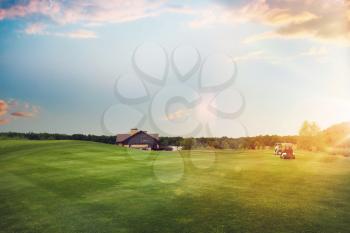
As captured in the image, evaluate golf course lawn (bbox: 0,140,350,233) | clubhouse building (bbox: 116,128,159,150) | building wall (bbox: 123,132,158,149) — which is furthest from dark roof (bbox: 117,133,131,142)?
golf course lawn (bbox: 0,140,350,233)

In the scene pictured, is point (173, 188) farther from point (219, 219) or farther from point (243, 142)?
point (243, 142)

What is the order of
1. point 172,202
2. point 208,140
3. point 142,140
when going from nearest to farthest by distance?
point 172,202 < point 142,140 < point 208,140

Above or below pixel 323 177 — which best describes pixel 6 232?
below

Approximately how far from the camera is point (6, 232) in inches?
617

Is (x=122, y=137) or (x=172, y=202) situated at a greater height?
(x=122, y=137)

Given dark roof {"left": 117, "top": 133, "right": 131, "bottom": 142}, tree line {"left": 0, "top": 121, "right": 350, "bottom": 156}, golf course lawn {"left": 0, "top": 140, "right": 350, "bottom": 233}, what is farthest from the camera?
dark roof {"left": 117, "top": 133, "right": 131, "bottom": 142}

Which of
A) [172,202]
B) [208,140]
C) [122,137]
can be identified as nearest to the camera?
[172,202]

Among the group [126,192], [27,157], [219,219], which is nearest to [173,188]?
[126,192]

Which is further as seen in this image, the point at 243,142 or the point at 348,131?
the point at 243,142

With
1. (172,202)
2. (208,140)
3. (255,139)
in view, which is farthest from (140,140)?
(172,202)

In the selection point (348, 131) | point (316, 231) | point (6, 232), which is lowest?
point (6, 232)

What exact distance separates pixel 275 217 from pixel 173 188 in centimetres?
930

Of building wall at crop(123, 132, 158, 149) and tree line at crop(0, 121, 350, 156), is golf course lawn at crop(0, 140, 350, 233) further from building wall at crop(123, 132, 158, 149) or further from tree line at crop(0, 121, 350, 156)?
building wall at crop(123, 132, 158, 149)

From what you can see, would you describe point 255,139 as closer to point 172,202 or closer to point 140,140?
point 140,140
